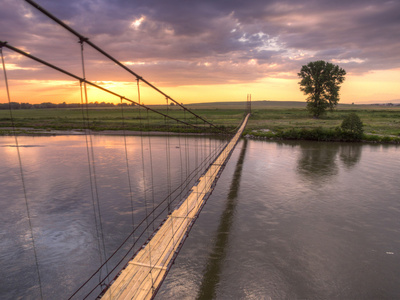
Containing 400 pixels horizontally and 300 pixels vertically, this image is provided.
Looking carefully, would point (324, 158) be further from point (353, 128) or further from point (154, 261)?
point (154, 261)

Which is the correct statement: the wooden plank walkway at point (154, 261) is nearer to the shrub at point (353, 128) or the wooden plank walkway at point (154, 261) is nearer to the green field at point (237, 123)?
the green field at point (237, 123)

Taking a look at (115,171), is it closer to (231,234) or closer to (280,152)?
(231,234)

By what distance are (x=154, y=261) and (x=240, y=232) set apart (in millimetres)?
5244

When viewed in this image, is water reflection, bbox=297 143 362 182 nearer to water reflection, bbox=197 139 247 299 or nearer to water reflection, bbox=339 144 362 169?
water reflection, bbox=339 144 362 169

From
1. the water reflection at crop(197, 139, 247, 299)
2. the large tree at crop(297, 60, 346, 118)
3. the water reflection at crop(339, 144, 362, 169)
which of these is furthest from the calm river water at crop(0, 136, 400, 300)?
the large tree at crop(297, 60, 346, 118)

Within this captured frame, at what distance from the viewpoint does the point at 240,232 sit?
10.1 meters

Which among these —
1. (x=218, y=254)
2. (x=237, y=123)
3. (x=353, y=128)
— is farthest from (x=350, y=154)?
(x=237, y=123)

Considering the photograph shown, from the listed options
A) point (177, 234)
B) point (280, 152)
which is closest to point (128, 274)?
point (177, 234)

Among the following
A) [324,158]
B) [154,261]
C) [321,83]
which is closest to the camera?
[154,261]

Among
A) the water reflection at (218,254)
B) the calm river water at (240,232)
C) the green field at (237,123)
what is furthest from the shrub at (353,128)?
the water reflection at (218,254)

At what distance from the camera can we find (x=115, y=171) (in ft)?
59.9

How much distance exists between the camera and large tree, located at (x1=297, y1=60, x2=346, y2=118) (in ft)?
154

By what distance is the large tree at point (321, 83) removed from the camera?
46.9 metres

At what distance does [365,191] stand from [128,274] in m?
14.4
